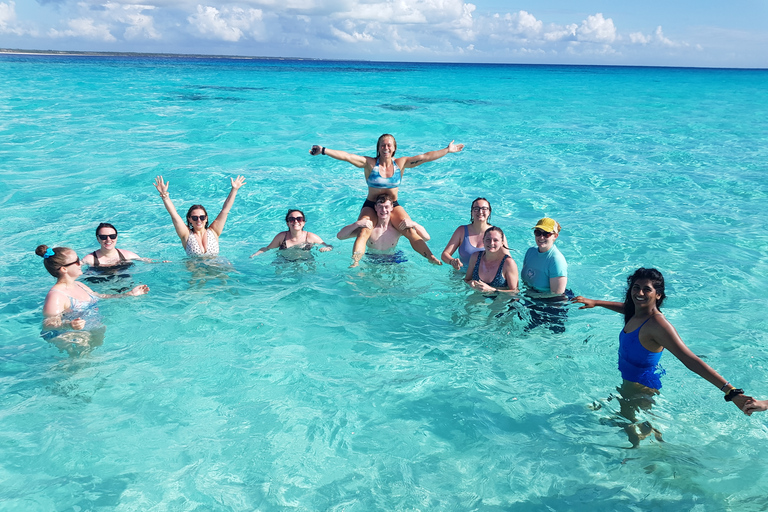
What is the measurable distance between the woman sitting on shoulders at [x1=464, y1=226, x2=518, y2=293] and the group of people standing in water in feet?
0.03

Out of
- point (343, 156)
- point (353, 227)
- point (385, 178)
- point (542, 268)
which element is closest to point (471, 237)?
point (542, 268)

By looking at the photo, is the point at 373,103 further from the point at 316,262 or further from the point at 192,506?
the point at 192,506

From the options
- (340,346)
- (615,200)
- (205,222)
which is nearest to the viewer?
(340,346)

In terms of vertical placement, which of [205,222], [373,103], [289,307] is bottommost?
[289,307]

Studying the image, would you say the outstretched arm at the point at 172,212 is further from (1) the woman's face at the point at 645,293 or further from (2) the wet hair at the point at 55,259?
(1) the woman's face at the point at 645,293

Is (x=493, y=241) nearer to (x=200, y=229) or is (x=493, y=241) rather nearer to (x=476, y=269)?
(x=476, y=269)

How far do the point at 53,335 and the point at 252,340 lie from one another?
180 centimetres

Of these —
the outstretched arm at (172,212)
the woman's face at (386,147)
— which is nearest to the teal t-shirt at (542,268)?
the woman's face at (386,147)

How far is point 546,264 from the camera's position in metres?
Result: 5.27

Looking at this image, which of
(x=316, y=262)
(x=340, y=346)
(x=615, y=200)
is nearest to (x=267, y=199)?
(x=316, y=262)

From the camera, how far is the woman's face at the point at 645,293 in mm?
3510

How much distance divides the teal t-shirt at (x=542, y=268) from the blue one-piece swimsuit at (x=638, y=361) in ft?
4.88

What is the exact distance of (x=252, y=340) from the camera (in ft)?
17.7

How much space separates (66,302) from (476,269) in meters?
4.03
